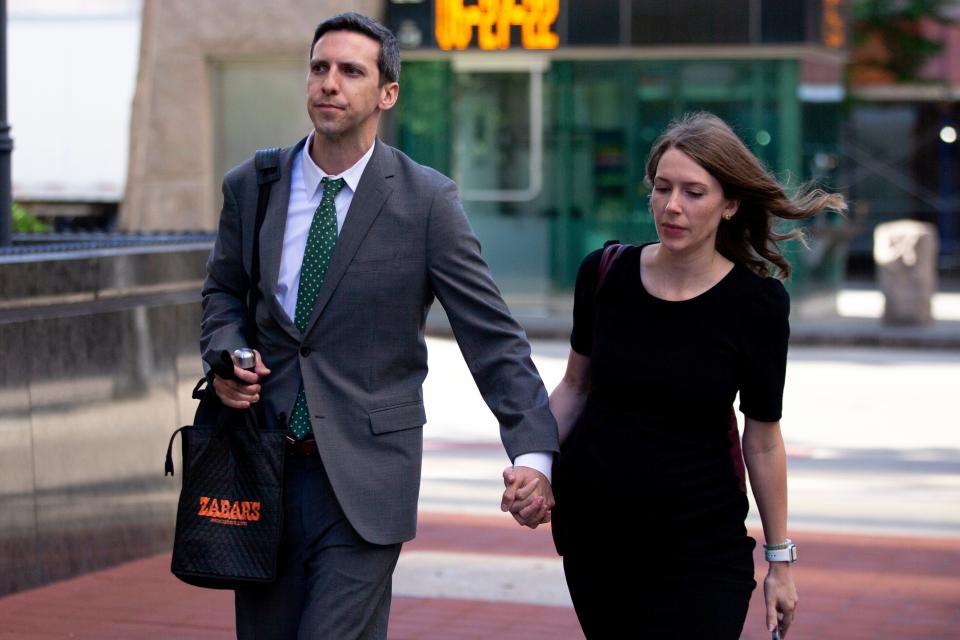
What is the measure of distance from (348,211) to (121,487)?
393 centimetres

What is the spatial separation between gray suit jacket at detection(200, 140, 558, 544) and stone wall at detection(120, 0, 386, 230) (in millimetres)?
18223

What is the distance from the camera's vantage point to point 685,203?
3.98m

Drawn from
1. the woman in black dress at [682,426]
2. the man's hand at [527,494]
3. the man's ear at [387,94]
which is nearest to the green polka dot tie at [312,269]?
the man's ear at [387,94]

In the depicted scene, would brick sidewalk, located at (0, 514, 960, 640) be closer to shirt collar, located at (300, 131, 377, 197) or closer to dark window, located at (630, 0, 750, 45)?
shirt collar, located at (300, 131, 377, 197)

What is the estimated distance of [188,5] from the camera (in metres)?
22.3

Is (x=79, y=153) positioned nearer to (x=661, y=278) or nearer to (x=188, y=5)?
(x=188, y=5)

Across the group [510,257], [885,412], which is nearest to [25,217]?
[885,412]

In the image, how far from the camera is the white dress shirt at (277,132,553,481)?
4051 millimetres

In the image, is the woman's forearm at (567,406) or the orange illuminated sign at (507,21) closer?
the woman's forearm at (567,406)

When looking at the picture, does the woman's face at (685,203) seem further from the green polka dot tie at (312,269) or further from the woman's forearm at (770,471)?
the green polka dot tie at (312,269)

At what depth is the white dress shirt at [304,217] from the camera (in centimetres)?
405

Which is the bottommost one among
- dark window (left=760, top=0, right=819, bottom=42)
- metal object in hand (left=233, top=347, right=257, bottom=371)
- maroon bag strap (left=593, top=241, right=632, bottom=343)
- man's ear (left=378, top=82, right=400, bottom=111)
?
metal object in hand (left=233, top=347, right=257, bottom=371)

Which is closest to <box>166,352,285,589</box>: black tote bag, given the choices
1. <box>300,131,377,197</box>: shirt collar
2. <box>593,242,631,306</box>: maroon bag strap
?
<box>300,131,377,197</box>: shirt collar

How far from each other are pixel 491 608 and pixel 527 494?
2936 mm
